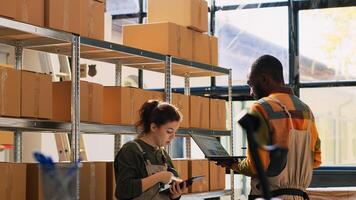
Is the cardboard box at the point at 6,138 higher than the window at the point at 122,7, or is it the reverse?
the window at the point at 122,7

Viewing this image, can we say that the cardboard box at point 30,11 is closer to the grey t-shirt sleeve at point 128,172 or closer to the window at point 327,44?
the grey t-shirt sleeve at point 128,172

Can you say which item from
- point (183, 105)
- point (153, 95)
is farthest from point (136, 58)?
point (183, 105)

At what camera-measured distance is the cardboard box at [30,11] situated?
346cm

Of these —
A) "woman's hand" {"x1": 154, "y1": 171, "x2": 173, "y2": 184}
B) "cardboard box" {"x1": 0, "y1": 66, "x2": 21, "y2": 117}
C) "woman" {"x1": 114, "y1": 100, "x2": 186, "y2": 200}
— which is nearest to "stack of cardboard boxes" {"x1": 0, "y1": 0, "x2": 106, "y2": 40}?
"cardboard box" {"x1": 0, "y1": 66, "x2": 21, "y2": 117}

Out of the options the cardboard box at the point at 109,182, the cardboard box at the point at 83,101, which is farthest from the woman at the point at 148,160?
the cardboard box at the point at 109,182

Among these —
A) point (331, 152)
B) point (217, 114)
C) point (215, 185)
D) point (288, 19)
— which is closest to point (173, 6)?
point (217, 114)

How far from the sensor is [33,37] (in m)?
3.92

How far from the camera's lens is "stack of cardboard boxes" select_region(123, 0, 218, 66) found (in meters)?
5.12

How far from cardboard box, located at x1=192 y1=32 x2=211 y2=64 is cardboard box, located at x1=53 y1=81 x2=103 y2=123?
1.50 meters

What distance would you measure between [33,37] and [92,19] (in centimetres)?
40

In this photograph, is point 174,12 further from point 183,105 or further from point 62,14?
point 62,14

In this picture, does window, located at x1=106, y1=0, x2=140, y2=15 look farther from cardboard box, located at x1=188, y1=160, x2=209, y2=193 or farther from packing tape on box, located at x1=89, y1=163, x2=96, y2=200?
packing tape on box, located at x1=89, y1=163, x2=96, y2=200

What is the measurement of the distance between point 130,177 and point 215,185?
2744mm

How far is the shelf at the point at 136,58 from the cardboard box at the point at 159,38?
9 centimetres
